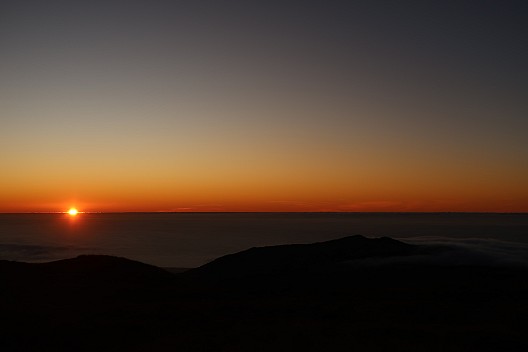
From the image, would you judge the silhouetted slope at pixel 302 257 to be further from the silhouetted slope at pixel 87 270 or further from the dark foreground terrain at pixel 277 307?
the silhouetted slope at pixel 87 270

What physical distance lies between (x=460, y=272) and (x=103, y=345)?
61.5ft

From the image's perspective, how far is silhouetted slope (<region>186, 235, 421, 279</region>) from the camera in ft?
100

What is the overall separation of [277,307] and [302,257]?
47.0 ft

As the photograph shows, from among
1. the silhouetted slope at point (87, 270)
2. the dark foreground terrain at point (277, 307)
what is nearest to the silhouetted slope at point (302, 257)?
the dark foreground terrain at point (277, 307)

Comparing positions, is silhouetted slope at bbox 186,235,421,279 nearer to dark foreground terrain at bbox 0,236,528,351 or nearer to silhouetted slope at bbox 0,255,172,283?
dark foreground terrain at bbox 0,236,528,351

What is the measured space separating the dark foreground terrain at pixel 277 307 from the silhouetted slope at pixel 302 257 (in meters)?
0.31

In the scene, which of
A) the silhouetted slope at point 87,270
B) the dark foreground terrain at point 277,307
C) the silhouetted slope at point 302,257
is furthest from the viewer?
the silhouetted slope at point 302,257

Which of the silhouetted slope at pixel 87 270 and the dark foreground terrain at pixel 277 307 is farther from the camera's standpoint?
the silhouetted slope at pixel 87 270

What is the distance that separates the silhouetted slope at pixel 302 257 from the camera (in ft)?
100

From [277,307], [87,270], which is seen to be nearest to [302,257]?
[87,270]

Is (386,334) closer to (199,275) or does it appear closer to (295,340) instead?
(295,340)

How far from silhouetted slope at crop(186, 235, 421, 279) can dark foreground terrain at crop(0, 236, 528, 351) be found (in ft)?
1.03

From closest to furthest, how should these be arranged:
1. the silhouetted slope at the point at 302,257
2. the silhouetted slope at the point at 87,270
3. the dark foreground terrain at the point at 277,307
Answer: the dark foreground terrain at the point at 277,307 < the silhouetted slope at the point at 87,270 < the silhouetted slope at the point at 302,257

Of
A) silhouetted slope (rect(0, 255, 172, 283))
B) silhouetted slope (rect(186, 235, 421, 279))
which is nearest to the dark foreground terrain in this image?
silhouetted slope (rect(0, 255, 172, 283))
